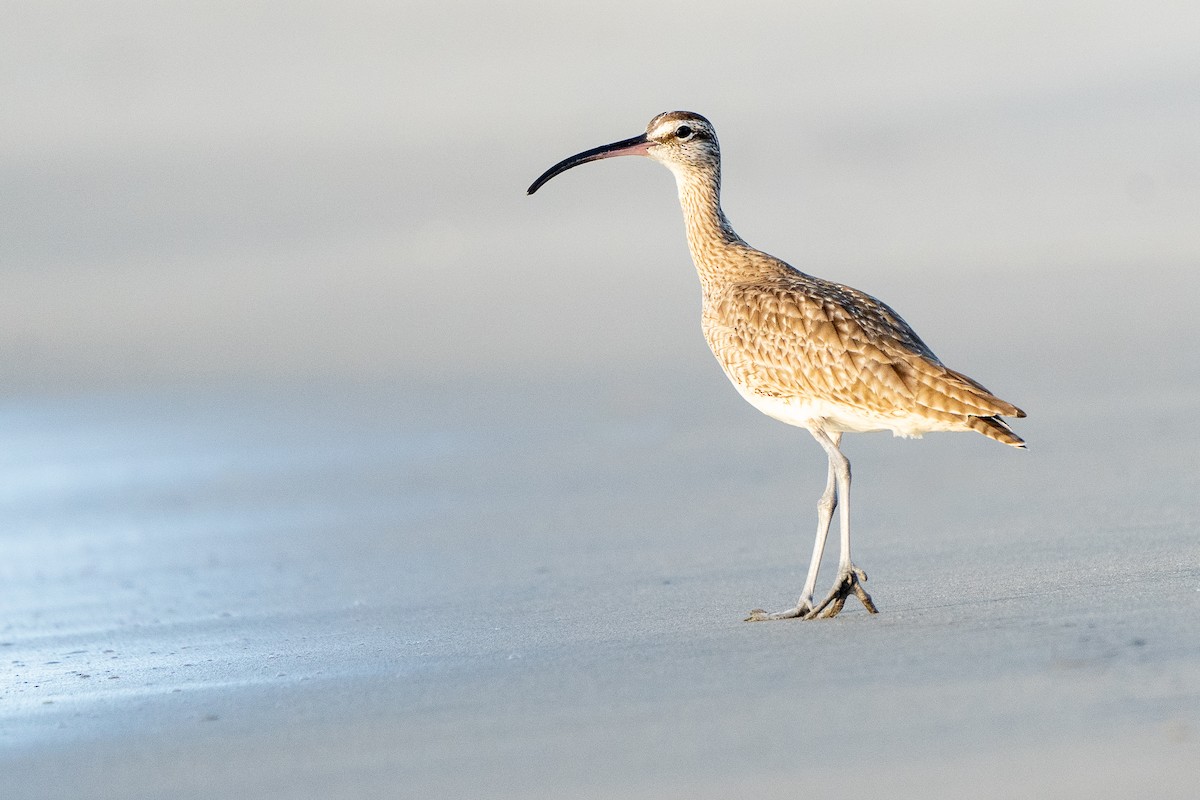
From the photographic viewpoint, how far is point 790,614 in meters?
8.41

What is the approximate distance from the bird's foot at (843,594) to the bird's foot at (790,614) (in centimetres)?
2

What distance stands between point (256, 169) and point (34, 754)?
842 inches

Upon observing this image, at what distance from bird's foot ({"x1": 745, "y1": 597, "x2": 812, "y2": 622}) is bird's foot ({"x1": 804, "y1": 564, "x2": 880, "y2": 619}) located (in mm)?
23

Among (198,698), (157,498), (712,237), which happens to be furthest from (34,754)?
(157,498)

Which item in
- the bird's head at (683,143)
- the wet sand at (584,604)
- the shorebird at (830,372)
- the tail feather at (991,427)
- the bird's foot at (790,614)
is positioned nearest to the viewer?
the wet sand at (584,604)

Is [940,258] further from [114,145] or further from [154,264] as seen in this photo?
[114,145]

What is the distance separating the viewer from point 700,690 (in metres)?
6.79

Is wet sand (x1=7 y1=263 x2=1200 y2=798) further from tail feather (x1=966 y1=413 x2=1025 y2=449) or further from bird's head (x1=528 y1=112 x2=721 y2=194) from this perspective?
bird's head (x1=528 y1=112 x2=721 y2=194)

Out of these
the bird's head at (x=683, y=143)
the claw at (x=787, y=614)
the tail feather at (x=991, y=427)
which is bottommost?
the claw at (x=787, y=614)

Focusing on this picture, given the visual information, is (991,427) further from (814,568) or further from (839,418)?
(814,568)

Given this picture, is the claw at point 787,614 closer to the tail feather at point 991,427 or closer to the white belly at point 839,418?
the white belly at point 839,418

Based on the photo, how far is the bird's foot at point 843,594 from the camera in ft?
27.3

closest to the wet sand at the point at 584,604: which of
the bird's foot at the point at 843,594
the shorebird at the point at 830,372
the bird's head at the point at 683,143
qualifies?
the bird's foot at the point at 843,594

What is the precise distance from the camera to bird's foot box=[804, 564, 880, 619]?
8.34m
